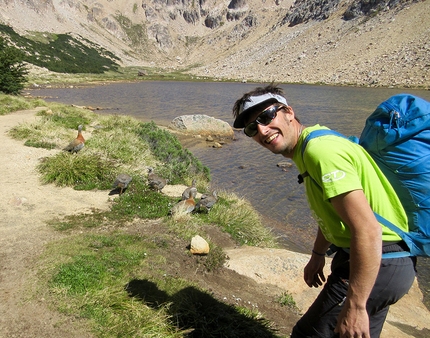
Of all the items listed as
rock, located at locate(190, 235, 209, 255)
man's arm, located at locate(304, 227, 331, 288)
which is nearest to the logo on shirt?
man's arm, located at locate(304, 227, 331, 288)

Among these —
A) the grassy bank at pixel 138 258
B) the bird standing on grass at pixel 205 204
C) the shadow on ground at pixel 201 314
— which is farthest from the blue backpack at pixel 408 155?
the bird standing on grass at pixel 205 204

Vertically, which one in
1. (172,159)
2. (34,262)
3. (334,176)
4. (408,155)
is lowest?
(172,159)

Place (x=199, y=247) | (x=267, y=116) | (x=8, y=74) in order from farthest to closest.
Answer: (x=8, y=74) < (x=199, y=247) < (x=267, y=116)

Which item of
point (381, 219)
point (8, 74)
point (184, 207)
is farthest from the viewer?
point (8, 74)

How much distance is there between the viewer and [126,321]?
3.75m

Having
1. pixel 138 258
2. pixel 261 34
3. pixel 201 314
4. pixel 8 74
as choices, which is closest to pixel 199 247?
pixel 138 258

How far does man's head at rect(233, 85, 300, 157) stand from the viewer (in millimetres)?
2441

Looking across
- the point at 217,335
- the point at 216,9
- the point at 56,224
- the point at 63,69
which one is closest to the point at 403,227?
the point at 217,335

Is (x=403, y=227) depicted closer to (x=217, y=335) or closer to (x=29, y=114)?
(x=217, y=335)

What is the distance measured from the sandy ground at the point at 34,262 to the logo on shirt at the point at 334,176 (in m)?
3.16

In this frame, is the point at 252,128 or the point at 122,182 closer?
the point at 252,128

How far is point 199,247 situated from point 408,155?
14.6 ft

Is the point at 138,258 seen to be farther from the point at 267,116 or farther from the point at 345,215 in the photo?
the point at 345,215

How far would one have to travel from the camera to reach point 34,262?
4789 millimetres
